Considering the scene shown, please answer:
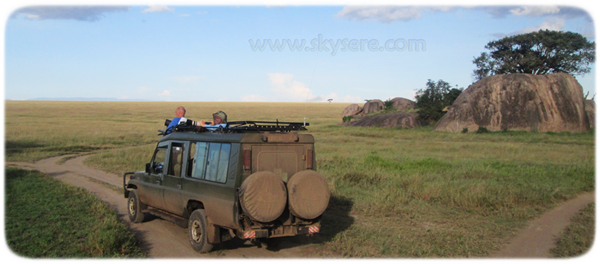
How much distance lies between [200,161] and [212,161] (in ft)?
1.23

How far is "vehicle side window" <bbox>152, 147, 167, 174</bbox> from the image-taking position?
8.40 m

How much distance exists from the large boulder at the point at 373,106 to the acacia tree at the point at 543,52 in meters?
14.6

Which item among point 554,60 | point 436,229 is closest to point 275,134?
point 436,229

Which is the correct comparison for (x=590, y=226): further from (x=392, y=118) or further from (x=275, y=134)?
(x=392, y=118)

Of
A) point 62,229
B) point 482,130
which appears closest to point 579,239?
point 62,229

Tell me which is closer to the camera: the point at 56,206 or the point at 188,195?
the point at 188,195

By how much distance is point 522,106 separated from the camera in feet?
100

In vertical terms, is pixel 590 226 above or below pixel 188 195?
below

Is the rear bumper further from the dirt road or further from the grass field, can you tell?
the grass field

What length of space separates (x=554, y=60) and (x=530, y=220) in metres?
31.3

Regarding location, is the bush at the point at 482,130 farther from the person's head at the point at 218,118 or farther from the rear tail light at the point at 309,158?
the rear tail light at the point at 309,158

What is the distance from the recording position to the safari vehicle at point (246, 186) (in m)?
6.04

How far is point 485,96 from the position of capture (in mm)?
31984

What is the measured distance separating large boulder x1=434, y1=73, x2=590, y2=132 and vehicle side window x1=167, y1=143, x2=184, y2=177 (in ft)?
90.1
